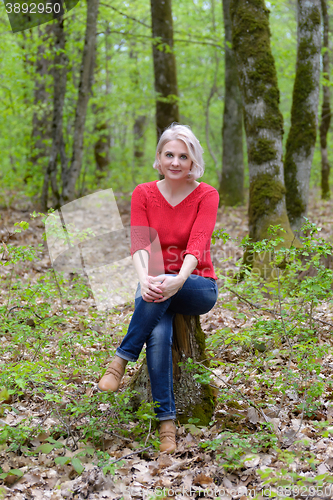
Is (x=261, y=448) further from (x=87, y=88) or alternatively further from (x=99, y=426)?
(x=87, y=88)

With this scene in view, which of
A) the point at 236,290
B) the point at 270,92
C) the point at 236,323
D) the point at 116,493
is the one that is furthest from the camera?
the point at 270,92

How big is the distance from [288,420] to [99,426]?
129 centimetres

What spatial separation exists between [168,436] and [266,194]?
3.56 meters

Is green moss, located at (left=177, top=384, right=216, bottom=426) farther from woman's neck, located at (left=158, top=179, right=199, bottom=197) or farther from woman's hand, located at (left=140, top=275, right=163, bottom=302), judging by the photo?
woman's neck, located at (left=158, top=179, right=199, bottom=197)

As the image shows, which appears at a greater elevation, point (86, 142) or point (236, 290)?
point (86, 142)

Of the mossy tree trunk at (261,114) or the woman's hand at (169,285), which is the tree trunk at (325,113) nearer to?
the mossy tree trunk at (261,114)

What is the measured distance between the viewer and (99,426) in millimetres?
2785

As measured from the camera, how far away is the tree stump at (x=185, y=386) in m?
3.04

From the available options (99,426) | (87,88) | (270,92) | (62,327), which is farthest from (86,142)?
(99,426)

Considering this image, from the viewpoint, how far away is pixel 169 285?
108 inches

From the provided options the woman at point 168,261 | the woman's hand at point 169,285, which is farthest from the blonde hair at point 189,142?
the woman's hand at point 169,285

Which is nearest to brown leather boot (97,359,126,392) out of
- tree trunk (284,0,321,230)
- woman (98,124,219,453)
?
Answer: woman (98,124,219,453)

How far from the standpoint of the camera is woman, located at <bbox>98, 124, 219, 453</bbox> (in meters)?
2.77

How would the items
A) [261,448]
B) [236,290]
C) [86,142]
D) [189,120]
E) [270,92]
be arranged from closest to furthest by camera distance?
[261,448] < [236,290] < [270,92] < [86,142] < [189,120]
